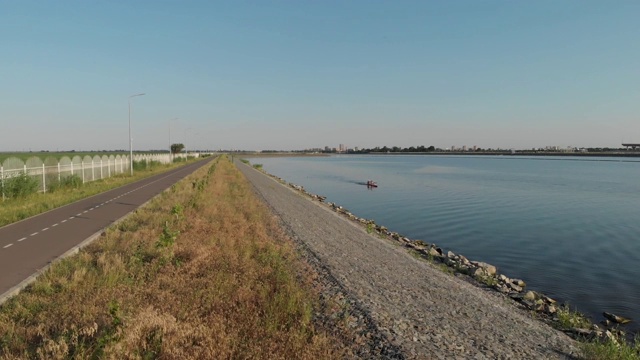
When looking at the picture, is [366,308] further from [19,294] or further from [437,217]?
[437,217]

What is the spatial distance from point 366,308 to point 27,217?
17392mm

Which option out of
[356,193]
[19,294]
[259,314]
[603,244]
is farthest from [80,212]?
[356,193]

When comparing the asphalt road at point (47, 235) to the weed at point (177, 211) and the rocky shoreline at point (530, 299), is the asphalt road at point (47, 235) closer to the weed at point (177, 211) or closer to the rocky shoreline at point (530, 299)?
the weed at point (177, 211)

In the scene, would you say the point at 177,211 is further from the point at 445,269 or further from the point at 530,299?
the point at 530,299

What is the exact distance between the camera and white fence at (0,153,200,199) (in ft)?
79.8

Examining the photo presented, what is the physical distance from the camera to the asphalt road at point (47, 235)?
936 cm

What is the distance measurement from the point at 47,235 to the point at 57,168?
1956 cm

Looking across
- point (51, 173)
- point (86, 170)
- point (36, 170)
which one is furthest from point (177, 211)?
point (86, 170)

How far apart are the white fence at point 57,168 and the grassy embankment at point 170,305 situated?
56.2 ft

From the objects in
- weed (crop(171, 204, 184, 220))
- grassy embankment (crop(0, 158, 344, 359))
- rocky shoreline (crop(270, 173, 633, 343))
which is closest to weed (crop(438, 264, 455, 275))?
rocky shoreline (crop(270, 173, 633, 343))

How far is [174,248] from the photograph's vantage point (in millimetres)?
10828

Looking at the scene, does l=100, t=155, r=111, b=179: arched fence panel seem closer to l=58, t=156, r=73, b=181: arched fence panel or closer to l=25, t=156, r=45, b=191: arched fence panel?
l=58, t=156, r=73, b=181: arched fence panel

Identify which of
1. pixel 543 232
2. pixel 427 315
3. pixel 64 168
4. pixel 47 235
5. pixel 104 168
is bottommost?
pixel 543 232

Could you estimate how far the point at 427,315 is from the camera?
8.05 meters
